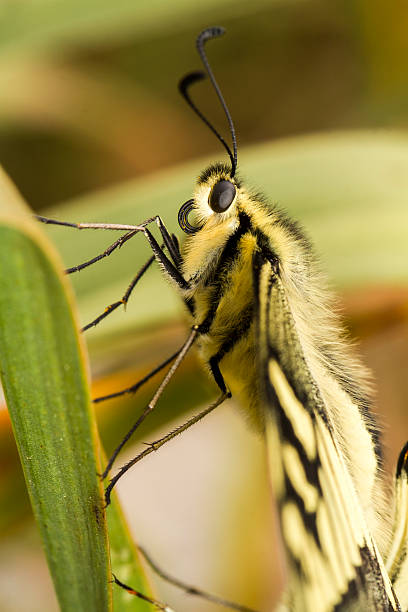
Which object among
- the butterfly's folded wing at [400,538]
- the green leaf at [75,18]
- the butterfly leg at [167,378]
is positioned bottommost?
the butterfly's folded wing at [400,538]

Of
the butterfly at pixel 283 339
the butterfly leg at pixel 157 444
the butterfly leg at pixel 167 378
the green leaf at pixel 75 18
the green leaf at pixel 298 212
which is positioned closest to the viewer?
the butterfly leg at pixel 157 444

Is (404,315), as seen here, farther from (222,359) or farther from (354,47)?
(354,47)

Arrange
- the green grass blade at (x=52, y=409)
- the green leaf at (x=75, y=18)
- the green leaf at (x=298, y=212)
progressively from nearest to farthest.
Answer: the green grass blade at (x=52, y=409) → the green leaf at (x=298, y=212) → the green leaf at (x=75, y=18)

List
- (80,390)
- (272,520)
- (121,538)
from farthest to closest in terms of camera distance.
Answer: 1. (272,520)
2. (121,538)
3. (80,390)

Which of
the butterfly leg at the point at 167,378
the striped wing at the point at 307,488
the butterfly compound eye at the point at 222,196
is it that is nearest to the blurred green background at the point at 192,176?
the butterfly leg at the point at 167,378

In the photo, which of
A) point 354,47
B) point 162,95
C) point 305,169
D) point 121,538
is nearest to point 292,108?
point 354,47

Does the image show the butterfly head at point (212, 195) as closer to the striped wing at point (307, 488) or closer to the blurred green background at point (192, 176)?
the striped wing at point (307, 488)
